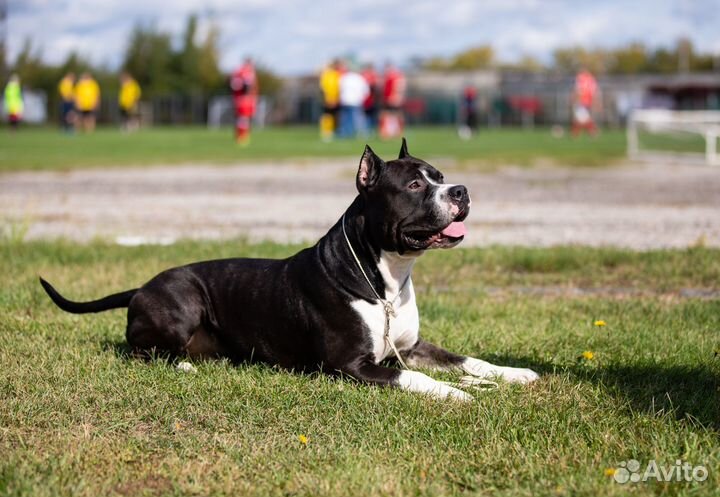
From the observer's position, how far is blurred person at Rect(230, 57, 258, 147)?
35.0 meters

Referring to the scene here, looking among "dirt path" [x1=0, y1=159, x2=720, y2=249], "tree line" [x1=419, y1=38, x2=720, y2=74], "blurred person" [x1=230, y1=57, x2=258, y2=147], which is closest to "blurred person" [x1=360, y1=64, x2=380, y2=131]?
"blurred person" [x1=230, y1=57, x2=258, y2=147]

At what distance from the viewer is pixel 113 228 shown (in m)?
11.6

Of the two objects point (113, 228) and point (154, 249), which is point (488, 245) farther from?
point (113, 228)

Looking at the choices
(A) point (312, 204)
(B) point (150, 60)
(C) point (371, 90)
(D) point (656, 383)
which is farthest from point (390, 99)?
(B) point (150, 60)

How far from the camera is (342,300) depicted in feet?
17.7

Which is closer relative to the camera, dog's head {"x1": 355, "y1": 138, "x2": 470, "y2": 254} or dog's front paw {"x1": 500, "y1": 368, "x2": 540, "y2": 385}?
dog's head {"x1": 355, "y1": 138, "x2": 470, "y2": 254}

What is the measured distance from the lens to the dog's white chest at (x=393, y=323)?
536 cm

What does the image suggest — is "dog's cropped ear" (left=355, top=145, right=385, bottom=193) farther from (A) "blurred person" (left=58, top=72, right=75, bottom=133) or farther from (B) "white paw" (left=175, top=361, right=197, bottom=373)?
(A) "blurred person" (left=58, top=72, right=75, bottom=133)

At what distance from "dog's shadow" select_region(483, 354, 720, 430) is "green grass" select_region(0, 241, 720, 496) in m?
0.02

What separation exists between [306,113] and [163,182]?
58259mm

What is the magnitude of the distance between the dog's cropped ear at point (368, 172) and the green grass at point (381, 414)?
1065 mm

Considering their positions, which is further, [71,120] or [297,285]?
[71,120]

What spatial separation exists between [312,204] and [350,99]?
23178 mm

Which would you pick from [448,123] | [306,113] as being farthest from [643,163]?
[306,113]
